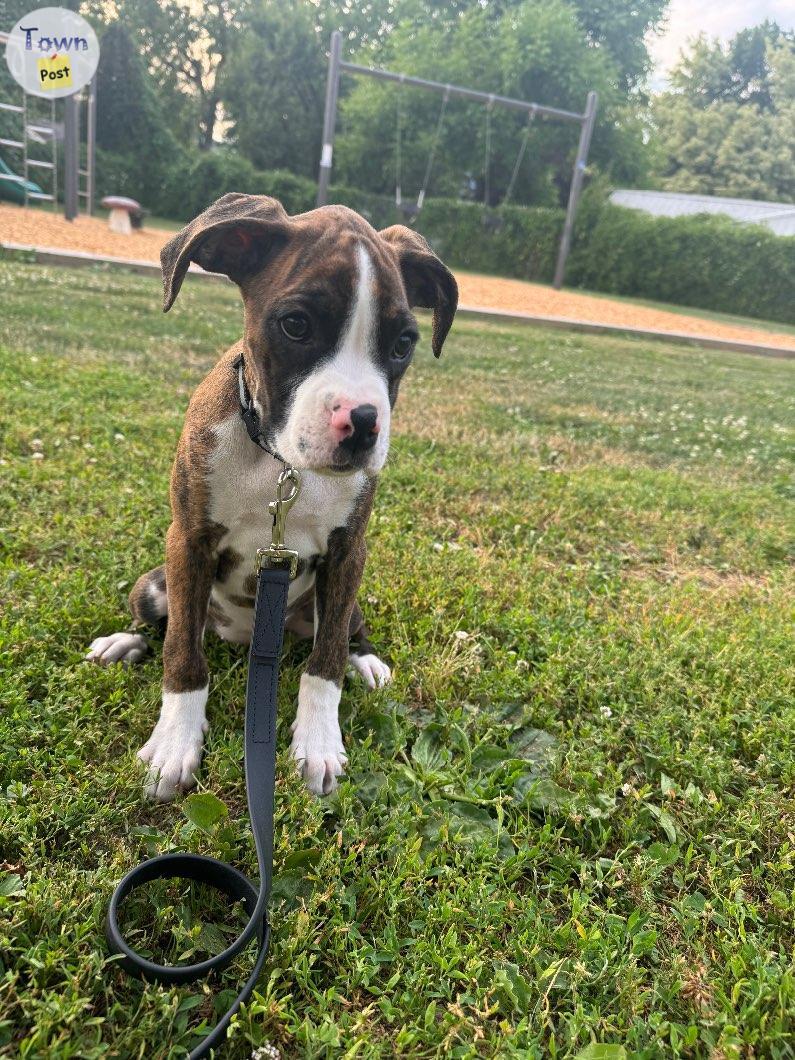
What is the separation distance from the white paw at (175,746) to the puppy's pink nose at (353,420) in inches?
38.4

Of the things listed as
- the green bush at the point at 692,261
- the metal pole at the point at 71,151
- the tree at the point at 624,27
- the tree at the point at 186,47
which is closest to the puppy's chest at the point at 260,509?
the metal pole at the point at 71,151

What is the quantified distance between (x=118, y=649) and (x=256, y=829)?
3.58ft

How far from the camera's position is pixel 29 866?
174cm

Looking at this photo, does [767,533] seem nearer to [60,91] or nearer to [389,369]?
[389,369]

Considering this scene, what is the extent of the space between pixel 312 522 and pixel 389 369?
21.1 inches

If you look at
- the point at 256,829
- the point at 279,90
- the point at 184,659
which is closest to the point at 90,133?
the point at 279,90

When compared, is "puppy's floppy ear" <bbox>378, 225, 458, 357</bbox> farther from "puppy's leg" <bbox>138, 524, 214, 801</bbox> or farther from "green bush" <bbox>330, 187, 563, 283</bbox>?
"green bush" <bbox>330, 187, 563, 283</bbox>

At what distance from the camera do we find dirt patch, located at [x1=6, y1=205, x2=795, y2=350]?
14359 mm

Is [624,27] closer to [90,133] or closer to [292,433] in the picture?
[90,133]

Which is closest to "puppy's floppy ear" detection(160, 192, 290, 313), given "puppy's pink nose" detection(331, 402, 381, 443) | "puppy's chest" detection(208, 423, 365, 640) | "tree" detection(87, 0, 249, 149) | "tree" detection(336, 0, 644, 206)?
"puppy's chest" detection(208, 423, 365, 640)

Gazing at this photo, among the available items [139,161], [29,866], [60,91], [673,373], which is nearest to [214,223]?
[29,866]

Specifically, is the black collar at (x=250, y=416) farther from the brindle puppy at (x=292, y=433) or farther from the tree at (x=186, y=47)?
the tree at (x=186, y=47)

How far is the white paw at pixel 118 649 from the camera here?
2.56m

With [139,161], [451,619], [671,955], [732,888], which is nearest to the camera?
[671,955]
